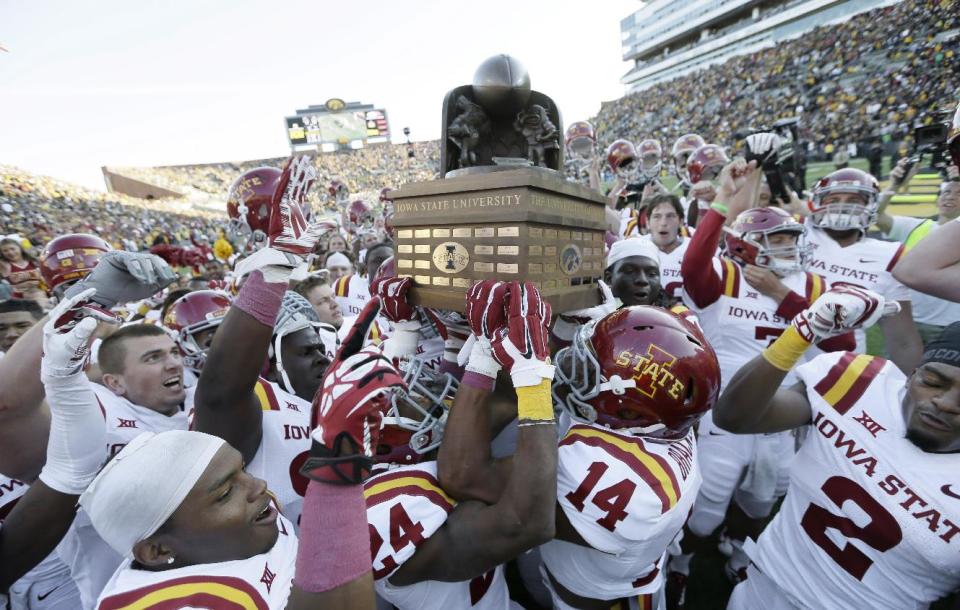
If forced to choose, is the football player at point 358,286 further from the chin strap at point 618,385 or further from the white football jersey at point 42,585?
the chin strap at point 618,385

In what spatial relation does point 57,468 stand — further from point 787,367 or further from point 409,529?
point 787,367

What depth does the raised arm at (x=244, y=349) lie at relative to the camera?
166cm

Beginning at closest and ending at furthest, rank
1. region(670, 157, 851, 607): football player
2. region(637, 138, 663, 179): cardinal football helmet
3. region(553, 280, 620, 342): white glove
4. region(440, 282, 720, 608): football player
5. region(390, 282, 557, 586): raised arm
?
region(390, 282, 557, 586): raised arm < region(440, 282, 720, 608): football player < region(553, 280, 620, 342): white glove < region(670, 157, 851, 607): football player < region(637, 138, 663, 179): cardinal football helmet

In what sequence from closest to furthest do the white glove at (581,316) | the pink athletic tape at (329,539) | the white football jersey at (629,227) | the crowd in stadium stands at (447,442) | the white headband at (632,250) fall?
1. the pink athletic tape at (329,539)
2. the crowd in stadium stands at (447,442)
3. the white glove at (581,316)
4. the white headband at (632,250)
5. the white football jersey at (629,227)

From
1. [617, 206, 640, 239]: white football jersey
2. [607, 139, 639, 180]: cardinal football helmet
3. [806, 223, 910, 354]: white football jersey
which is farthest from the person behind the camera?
[607, 139, 639, 180]: cardinal football helmet

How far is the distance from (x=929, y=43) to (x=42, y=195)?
132 feet

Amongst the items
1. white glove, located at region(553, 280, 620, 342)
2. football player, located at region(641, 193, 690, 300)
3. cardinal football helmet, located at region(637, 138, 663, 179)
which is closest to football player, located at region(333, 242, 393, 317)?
football player, located at region(641, 193, 690, 300)

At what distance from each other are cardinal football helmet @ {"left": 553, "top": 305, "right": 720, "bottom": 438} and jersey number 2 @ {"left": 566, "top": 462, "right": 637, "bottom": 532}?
25cm

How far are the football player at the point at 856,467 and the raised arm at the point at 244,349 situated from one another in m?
1.82

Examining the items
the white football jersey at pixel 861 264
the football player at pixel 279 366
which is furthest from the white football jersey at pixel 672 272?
the football player at pixel 279 366

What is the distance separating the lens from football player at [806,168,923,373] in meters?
3.40

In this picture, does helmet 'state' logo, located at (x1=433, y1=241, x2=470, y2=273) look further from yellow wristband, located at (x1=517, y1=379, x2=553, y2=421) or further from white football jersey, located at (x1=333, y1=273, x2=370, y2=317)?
white football jersey, located at (x1=333, y1=273, x2=370, y2=317)

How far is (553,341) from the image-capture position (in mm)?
2424

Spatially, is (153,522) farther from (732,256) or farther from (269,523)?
(732,256)
